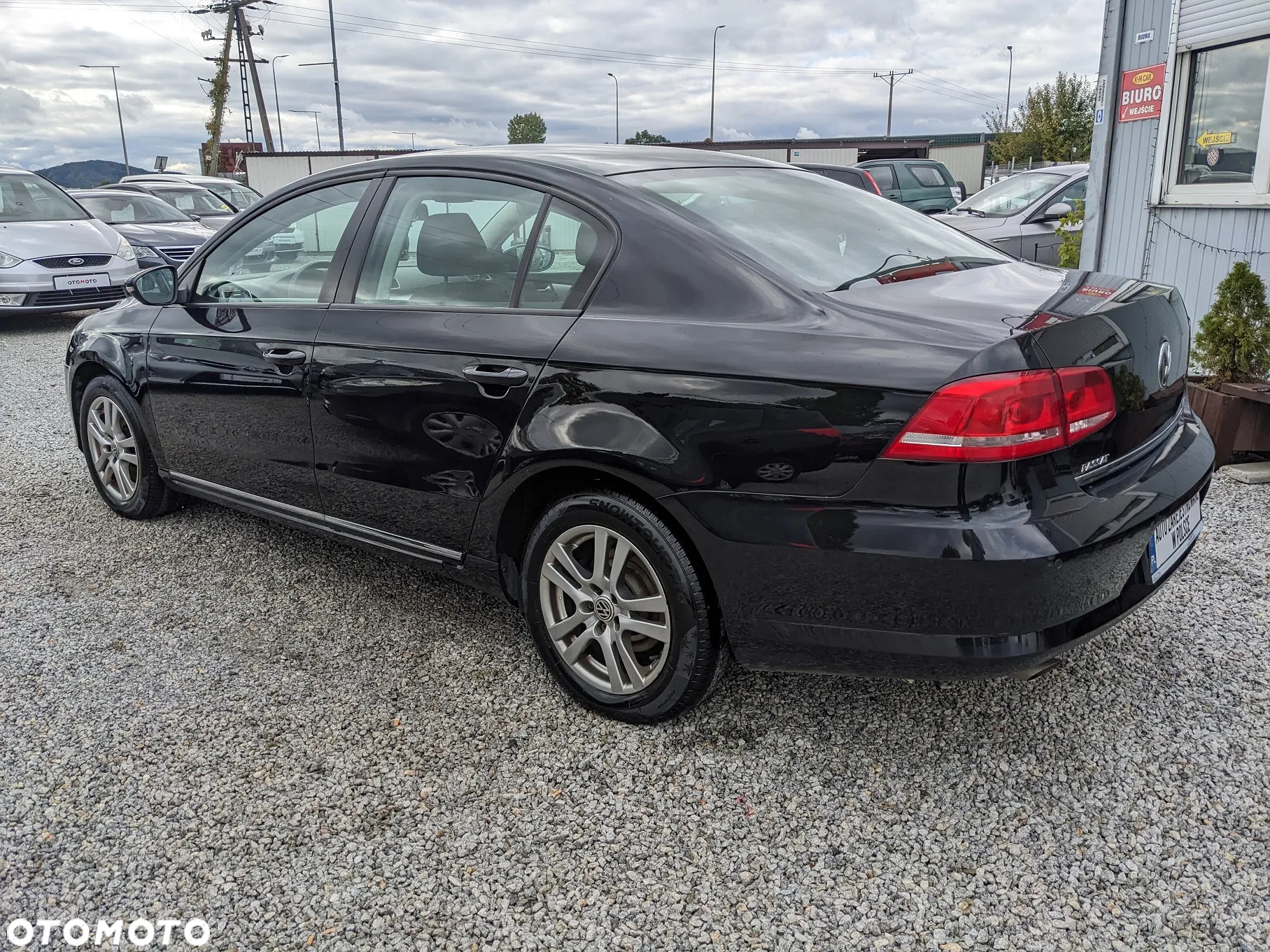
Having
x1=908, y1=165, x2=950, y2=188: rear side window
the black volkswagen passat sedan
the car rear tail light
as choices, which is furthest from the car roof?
x1=908, y1=165, x2=950, y2=188: rear side window

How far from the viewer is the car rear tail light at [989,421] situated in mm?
2129

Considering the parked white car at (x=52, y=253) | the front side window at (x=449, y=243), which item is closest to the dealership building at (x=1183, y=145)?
the front side window at (x=449, y=243)

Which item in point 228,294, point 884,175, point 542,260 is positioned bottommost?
point 228,294

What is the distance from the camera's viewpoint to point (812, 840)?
7.71 ft

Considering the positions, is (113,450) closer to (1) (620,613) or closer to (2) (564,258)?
(2) (564,258)

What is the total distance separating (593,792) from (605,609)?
1.59 feet

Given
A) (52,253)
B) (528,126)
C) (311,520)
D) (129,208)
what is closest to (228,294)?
(311,520)

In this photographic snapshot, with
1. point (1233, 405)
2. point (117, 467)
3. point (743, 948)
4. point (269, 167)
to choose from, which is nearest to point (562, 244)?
point (743, 948)

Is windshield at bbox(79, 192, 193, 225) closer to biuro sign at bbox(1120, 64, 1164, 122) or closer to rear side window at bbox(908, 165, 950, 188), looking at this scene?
rear side window at bbox(908, 165, 950, 188)

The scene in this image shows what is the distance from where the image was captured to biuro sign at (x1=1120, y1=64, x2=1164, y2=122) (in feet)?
23.8

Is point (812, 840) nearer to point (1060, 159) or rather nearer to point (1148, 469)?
point (1148, 469)

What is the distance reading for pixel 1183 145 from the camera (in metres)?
7.24

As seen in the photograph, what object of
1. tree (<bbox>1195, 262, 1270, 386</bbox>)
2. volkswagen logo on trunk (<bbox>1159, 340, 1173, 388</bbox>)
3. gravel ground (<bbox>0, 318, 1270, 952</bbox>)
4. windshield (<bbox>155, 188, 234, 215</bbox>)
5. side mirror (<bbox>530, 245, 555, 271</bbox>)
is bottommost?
gravel ground (<bbox>0, 318, 1270, 952</bbox>)

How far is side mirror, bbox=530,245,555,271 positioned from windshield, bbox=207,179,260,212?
51.8ft
